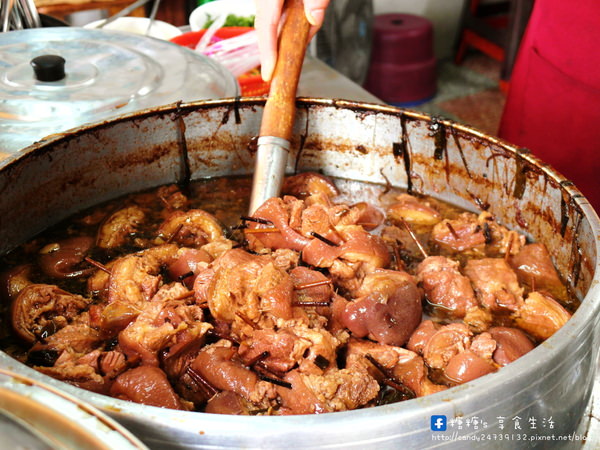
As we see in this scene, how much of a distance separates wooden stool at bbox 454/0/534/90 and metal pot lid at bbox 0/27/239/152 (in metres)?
4.33

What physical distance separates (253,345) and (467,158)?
1222mm

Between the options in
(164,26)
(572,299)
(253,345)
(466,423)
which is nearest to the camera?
(466,423)

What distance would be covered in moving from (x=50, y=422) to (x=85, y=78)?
1.68m

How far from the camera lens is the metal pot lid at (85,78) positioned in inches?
84.7

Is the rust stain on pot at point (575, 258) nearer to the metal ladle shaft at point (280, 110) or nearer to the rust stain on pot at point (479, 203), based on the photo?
the rust stain on pot at point (479, 203)

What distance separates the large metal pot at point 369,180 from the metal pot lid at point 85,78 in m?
0.09

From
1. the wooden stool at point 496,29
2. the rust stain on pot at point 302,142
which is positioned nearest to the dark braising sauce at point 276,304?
the rust stain on pot at point 302,142

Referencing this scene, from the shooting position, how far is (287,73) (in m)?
2.31

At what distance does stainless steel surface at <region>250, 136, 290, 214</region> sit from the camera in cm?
224

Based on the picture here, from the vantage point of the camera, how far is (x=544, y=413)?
4.35ft

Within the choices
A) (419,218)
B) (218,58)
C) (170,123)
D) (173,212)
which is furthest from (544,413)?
(218,58)

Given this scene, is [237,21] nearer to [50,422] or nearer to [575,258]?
[575,258]

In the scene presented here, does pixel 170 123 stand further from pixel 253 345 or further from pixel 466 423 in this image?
pixel 466 423

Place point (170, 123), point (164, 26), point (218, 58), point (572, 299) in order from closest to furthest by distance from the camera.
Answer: point (572, 299) < point (170, 123) < point (218, 58) < point (164, 26)
